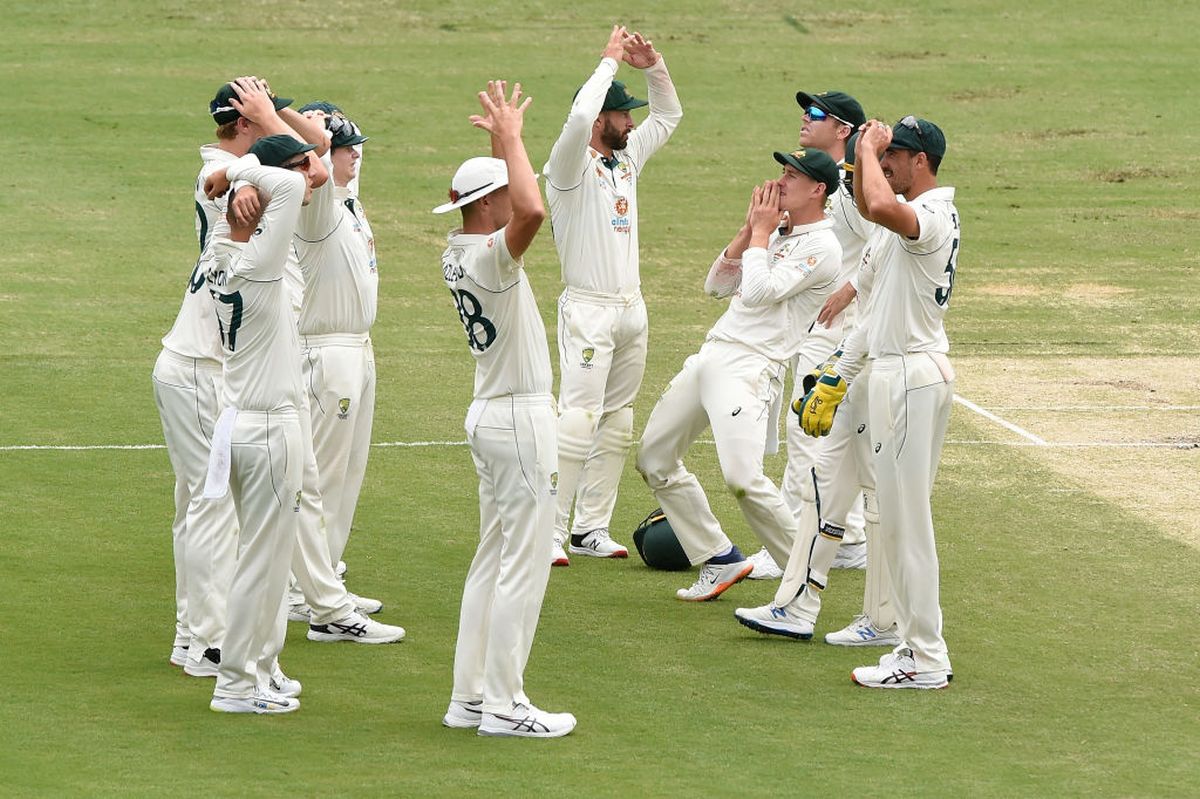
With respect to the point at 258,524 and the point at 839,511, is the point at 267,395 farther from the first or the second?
the point at 839,511

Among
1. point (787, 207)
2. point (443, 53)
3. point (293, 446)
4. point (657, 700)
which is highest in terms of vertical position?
point (443, 53)

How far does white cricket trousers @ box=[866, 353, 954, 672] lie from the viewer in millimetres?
8523

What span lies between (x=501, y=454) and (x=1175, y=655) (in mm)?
3466

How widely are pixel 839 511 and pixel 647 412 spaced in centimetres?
510

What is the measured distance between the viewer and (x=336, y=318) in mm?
9516

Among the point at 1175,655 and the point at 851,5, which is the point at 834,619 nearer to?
the point at 1175,655

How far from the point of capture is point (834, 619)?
32.3 ft

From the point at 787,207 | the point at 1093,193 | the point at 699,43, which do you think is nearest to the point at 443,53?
the point at 699,43

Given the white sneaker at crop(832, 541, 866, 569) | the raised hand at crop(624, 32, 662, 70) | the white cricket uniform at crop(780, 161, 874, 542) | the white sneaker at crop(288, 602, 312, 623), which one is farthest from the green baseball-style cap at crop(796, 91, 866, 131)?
the white sneaker at crop(288, 602, 312, 623)

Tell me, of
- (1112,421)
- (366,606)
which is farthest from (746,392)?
(1112,421)

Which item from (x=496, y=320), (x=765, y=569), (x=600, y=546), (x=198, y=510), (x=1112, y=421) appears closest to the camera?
(x=496, y=320)

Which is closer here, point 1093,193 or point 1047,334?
point 1047,334

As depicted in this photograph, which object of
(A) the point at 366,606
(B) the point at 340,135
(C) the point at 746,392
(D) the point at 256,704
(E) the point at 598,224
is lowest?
(D) the point at 256,704

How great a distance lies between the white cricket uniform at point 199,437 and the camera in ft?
28.4
